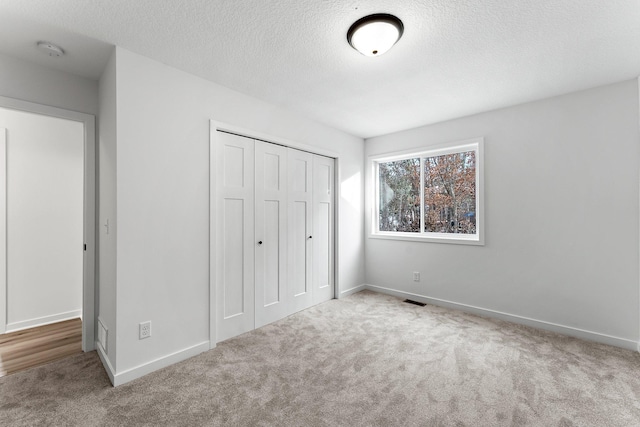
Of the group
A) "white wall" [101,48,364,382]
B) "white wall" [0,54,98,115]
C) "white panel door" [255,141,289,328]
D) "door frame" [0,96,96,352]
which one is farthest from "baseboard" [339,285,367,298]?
"white wall" [0,54,98,115]

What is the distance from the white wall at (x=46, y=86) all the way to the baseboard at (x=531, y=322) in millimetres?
4130

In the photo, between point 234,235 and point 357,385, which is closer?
point 357,385

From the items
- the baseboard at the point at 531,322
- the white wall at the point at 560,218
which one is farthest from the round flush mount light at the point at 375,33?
the baseboard at the point at 531,322

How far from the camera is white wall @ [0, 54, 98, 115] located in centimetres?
222

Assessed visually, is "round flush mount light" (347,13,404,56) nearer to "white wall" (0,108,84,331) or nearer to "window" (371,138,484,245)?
"window" (371,138,484,245)

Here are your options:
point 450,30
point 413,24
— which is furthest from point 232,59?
point 450,30

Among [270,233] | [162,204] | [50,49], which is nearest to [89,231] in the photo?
[162,204]

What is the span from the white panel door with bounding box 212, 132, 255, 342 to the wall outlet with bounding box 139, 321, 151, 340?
596mm

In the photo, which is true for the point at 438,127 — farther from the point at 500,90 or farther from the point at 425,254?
the point at 425,254

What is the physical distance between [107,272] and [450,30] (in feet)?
10.1

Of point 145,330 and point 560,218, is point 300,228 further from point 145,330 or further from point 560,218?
point 560,218

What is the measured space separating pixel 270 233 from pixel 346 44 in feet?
6.45

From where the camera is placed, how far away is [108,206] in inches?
89.6

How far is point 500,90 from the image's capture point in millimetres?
2818
